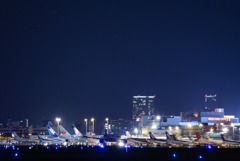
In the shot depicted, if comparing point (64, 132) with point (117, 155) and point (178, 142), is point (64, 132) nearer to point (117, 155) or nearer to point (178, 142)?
point (178, 142)

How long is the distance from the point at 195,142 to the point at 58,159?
212 feet

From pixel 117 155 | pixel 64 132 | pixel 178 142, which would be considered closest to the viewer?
pixel 117 155

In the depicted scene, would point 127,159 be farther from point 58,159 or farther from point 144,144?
point 144,144

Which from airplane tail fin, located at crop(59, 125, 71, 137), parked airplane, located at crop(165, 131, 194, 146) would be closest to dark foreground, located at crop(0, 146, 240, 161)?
parked airplane, located at crop(165, 131, 194, 146)

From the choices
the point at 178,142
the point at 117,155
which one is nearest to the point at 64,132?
the point at 178,142

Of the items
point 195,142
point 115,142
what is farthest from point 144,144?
point 195,142

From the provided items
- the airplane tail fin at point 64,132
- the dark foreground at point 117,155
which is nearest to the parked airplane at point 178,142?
the dark foreground at point 117,155

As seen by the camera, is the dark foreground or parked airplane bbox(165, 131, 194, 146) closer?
the dark foreground

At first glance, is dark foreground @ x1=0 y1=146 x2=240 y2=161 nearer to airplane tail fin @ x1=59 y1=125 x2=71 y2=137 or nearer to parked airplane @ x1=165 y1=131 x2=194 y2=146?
parked airplane @ x1=165 y1=131 x2=194 y2=146

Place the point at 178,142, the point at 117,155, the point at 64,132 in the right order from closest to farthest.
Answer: the point at 117,155 < the point at 178,142 < the point at 64,132

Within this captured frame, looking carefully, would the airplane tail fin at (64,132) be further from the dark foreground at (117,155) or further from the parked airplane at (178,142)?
the dark foreground at (117,155)

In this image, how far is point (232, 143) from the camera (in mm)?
121812

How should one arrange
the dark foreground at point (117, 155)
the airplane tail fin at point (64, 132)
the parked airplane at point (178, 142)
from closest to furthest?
the dark foreground at point (117, 155) → the parked airplane at point (178, 142) → the airplane tail fin at point (64, 132)

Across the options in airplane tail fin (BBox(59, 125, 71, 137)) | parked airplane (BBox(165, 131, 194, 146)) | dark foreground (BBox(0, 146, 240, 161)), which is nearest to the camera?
dark foreground (BBox(0, 146, 240, 161))
